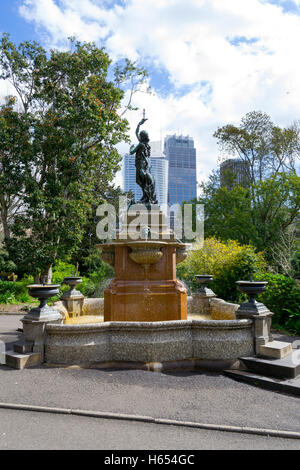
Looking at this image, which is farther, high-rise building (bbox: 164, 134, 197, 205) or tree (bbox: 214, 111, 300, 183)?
high-rise building (bbox: 164, 134, 197, 205)

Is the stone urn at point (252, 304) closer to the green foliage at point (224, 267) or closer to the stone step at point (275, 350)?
the stone step at point (275, 350)

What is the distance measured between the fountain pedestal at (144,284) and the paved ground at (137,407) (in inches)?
87.3

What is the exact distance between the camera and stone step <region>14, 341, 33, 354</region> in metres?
5.92

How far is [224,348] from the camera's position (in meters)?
5.87

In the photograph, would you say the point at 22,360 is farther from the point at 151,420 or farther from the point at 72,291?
the point at 72,291

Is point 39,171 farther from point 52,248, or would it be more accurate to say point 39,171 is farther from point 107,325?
point 107,325

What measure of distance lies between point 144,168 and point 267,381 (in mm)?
6262

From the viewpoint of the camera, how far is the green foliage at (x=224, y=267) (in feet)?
48.8

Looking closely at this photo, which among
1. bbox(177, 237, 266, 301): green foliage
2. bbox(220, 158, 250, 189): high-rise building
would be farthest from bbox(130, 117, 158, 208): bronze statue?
bbox(220, 158, 250, 189): high-rise building

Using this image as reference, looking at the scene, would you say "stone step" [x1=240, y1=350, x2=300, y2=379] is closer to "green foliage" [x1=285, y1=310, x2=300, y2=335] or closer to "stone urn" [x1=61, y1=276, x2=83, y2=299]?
"green foliage" [x1=285, y1=310, x2=300, y2=335]

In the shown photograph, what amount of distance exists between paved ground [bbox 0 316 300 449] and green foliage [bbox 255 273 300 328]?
6122 mm

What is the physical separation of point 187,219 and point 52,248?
19.2 meters

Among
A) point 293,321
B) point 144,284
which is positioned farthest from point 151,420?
point 293,321

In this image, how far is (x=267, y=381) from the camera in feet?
16.9
